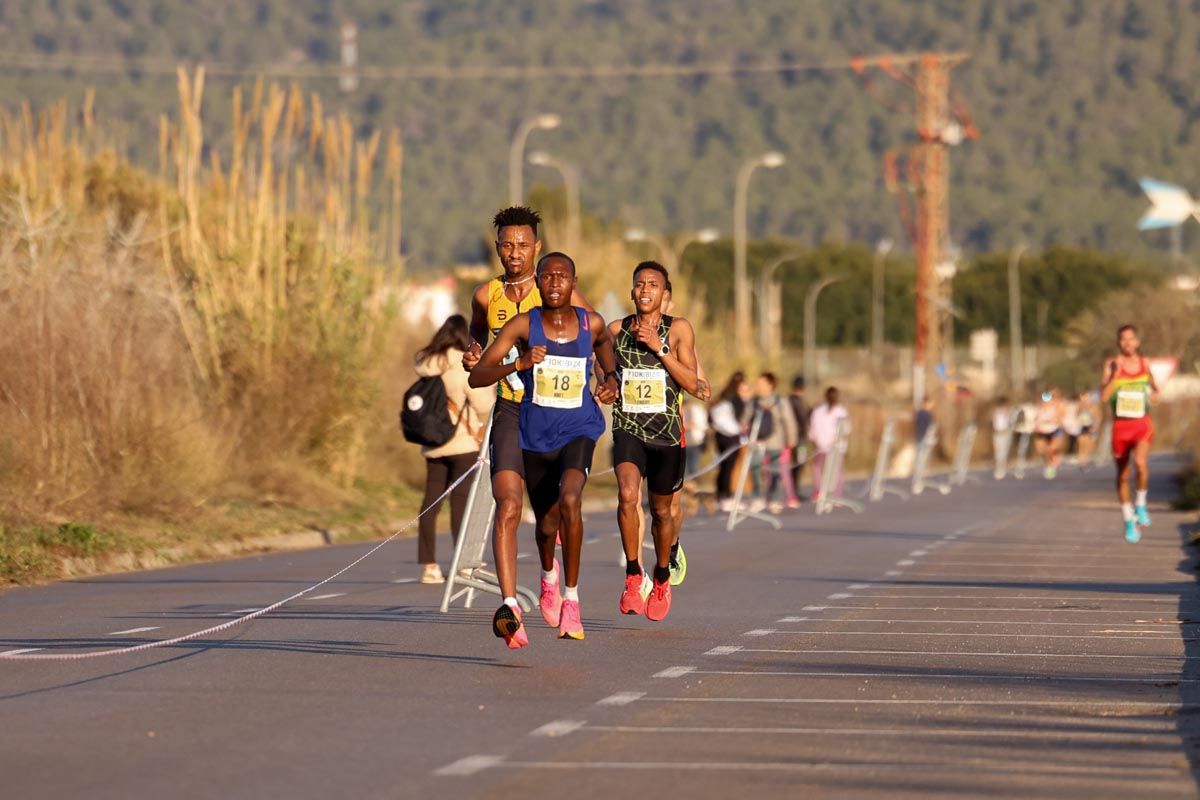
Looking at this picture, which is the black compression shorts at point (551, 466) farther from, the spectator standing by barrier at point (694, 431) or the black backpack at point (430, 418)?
the spectator standing by barrier at point (694, 431)

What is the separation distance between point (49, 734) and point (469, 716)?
5.25 ft

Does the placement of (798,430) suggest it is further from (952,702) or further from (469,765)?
(469,765)

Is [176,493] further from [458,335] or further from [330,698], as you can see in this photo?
[330,698]

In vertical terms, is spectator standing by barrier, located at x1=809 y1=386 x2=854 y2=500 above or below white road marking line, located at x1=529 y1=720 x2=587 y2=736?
above

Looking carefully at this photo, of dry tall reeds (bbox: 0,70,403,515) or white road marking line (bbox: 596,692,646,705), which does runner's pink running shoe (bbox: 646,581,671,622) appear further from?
dry tall reeds (bbox: 0,70,403,515)

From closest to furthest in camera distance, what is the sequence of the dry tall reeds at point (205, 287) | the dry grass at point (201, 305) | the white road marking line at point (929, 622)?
the white road marking line at point (929, 622), the dry grass at point (201, 305), the dry tall reeds at point (205, 287)

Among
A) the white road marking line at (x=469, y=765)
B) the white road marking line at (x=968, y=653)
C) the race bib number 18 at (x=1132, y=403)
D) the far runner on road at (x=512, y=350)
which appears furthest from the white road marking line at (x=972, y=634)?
the race bib number 18 at (x=1132, y=403)

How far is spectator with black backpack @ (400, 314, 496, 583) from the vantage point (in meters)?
16.9

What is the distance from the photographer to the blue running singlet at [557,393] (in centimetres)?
1217

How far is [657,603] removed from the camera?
1376 cm

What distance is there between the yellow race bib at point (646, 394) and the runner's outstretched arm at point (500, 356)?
1828 millimetres

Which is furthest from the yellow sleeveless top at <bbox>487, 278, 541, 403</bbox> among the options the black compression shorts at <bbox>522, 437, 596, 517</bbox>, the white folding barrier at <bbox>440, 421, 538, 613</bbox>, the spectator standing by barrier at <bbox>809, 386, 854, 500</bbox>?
the spectator standing by barrier at <bbox>809, 386, 854, 500</bbox>

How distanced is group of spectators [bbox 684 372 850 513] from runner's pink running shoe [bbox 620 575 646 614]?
49.8 ft

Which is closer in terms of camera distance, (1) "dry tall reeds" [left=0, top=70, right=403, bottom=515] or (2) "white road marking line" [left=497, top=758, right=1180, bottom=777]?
(2) "white road marking line" [left=497, top=758, right=1180, bottom=777]
